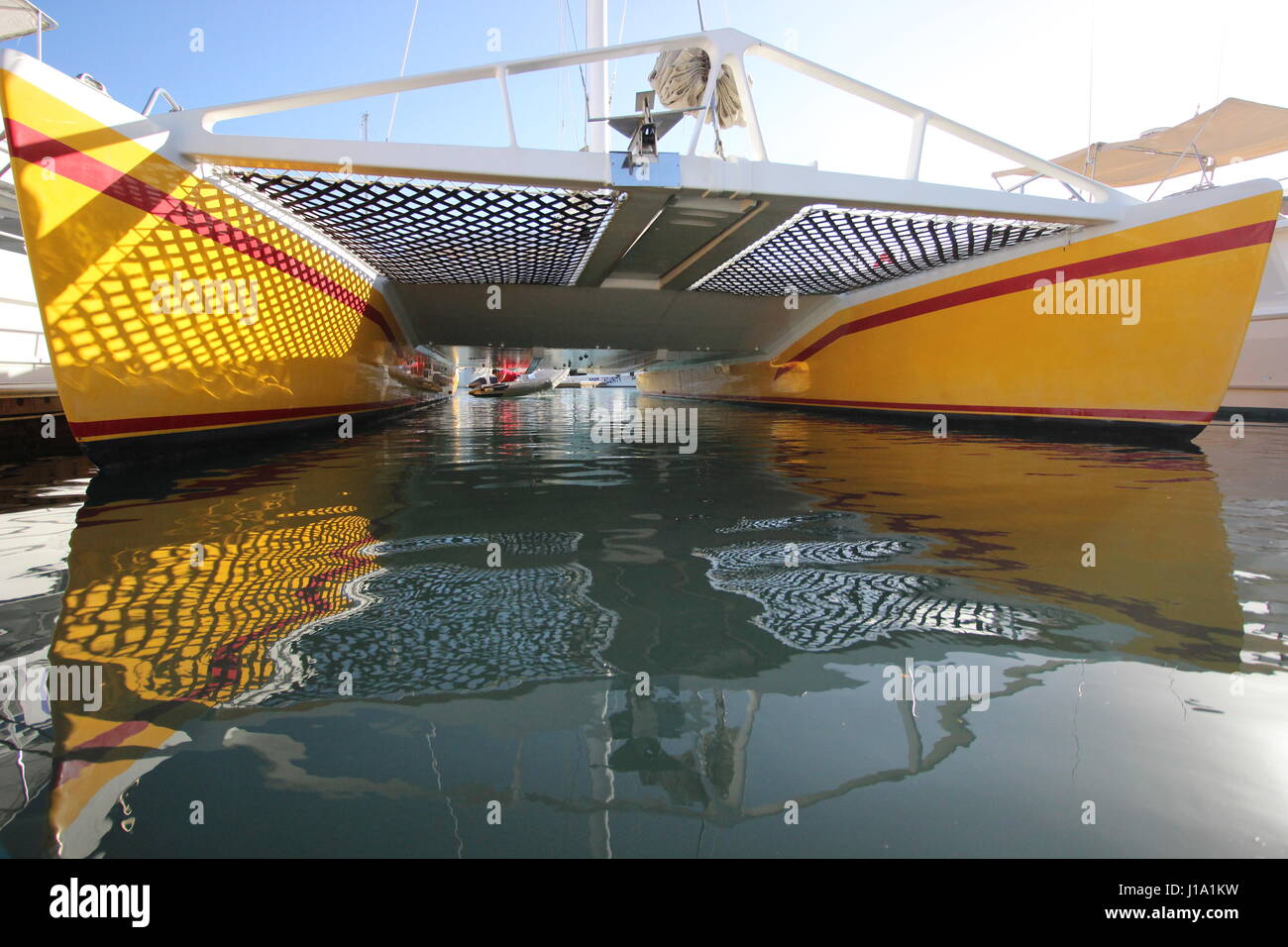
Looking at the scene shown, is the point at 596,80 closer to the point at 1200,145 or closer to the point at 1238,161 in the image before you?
the point at 1200,145

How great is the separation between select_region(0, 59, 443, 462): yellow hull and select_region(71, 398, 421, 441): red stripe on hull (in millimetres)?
12

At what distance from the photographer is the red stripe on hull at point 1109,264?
6410 millimetres

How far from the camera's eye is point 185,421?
5688mm

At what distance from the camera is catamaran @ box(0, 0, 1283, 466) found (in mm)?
4773

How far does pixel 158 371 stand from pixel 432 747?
5.66 m

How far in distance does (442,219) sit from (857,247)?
5.88m

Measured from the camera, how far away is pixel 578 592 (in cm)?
231

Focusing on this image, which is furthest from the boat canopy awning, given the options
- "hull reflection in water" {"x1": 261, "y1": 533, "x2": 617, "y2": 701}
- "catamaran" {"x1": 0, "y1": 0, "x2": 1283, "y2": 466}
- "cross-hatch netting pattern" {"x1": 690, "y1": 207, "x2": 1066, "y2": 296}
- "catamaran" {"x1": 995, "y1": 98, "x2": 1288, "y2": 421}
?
"hull reflection in water" {"x1": 261, "y1": 533, "x2": 617, "y2": 701}

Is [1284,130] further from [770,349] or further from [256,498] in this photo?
[256,498]

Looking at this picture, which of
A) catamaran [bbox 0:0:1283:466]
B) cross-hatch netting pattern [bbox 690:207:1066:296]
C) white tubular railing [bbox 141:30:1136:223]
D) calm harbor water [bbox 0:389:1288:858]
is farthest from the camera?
cross-hatch netting pattern [bbox 690:207:1066:296]

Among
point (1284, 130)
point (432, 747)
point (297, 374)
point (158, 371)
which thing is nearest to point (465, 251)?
point (297, 374)

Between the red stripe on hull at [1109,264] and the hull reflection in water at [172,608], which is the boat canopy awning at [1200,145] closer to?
the red stripe on hull at [1109,264]

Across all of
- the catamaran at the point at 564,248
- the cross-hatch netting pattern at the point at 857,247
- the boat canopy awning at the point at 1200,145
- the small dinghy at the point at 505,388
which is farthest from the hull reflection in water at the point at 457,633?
the small dinghy at the point at 505,388

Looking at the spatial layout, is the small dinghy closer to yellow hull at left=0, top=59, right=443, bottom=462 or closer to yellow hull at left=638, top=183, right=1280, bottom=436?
yellow hull at left=638, top=183, right=1280, bottom=436
